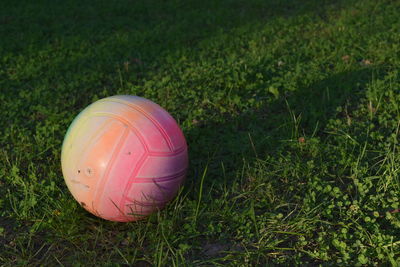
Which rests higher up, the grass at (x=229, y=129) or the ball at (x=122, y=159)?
the ball at (x=122, y=159)

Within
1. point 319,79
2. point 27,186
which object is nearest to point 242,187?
point 27,186

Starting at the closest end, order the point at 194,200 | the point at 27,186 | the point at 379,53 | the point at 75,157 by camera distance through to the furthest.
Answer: the point at 75,157 → the point at 194,200 → the point at 27,186 → the point at 379,53

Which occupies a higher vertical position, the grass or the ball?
the ball

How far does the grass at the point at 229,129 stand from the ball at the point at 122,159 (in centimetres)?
20

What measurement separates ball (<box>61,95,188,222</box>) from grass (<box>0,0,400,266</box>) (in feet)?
0.64

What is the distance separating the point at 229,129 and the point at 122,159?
5.85ft

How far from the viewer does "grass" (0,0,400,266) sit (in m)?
3.28

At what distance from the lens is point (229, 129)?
187 inches

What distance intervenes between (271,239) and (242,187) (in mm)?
646

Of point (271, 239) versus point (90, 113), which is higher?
point (90, 113)

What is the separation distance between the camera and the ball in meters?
3.19

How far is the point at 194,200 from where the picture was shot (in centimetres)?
360

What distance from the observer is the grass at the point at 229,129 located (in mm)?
3275

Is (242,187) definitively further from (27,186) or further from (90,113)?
(27,186)
